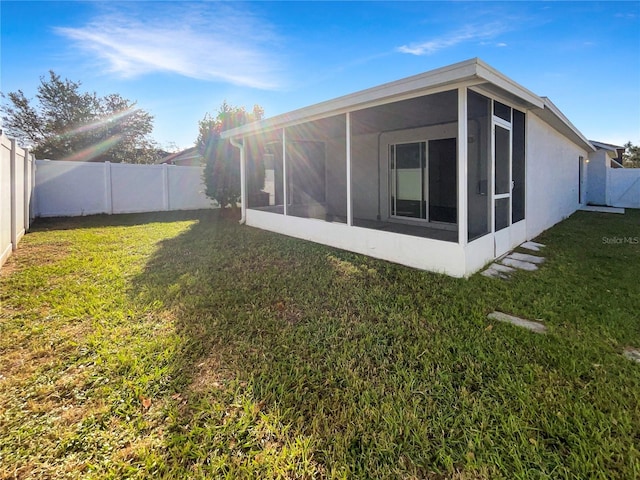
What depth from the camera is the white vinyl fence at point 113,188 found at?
10.7 meters

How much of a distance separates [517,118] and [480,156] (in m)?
0.88

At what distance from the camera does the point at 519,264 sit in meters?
5.41

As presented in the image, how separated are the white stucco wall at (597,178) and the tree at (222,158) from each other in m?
16.1

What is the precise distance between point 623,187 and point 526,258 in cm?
1467

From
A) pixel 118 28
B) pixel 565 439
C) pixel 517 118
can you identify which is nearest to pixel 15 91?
pixel 118 28

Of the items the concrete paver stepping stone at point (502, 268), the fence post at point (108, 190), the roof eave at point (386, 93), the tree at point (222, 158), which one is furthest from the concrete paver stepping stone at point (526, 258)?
the fence post at point (108, 190)

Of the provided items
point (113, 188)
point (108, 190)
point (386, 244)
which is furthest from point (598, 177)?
point (108, 190)

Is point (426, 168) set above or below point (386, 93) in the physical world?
below

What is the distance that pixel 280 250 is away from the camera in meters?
6.48

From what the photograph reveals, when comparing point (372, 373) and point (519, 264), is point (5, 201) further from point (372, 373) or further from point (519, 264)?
point (519, 264)

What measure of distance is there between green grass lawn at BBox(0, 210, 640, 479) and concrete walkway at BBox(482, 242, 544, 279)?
216mm

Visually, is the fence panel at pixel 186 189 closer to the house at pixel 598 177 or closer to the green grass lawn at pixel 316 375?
the green grass lawn at pixel 316 375

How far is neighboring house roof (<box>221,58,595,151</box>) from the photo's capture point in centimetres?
400

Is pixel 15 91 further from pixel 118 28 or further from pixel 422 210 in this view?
pixel 422 210
